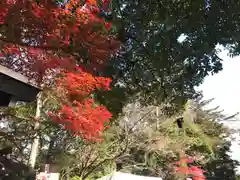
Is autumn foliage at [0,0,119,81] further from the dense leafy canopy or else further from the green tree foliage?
the green tree foliage

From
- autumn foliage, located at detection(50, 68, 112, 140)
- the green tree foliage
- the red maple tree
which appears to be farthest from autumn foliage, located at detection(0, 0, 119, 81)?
the green tree foliage

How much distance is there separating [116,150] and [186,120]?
9801mm

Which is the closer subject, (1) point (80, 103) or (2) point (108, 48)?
(2) point (108, 48)

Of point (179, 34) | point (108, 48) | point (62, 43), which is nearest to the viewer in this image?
point (179, 34)

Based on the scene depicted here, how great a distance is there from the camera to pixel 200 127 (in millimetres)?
25344

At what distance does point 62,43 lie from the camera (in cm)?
757

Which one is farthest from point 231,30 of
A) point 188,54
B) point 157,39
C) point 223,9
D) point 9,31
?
point 9,31

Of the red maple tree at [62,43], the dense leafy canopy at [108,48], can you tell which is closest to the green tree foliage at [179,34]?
the dense leafy canopy at [108,48]

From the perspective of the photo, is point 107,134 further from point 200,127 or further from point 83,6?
point 200,127

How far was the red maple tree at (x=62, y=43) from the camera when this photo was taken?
6952mm

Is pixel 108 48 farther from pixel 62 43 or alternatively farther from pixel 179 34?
pixel 179 34

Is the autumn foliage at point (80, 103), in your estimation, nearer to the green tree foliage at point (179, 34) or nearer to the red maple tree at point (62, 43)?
the red maple tree at point (62, 43)

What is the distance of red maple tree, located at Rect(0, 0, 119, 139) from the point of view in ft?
22.8

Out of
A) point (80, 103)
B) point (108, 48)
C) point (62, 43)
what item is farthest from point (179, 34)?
point (80, 103)
